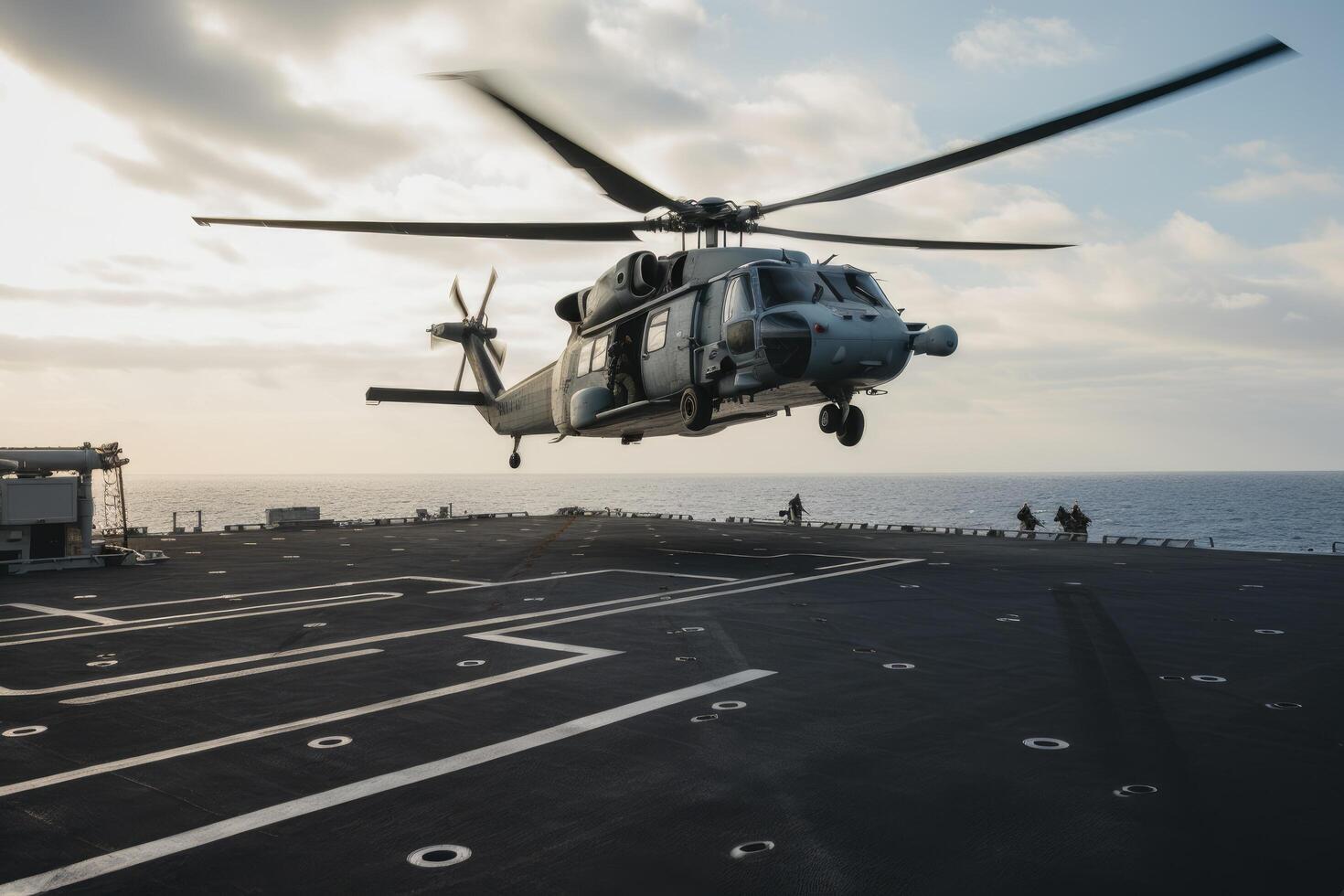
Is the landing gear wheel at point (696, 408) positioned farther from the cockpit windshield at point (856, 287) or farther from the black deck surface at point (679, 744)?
the black deck surface at point (679, 744)

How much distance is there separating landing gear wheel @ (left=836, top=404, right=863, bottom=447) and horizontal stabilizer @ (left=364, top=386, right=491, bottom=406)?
15182 mm

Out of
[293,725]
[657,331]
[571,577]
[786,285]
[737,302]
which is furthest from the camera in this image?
[657,331]

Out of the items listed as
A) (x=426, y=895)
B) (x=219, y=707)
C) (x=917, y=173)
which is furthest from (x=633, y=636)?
(x=917, y=173)

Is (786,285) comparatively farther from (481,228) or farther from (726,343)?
(481,228)

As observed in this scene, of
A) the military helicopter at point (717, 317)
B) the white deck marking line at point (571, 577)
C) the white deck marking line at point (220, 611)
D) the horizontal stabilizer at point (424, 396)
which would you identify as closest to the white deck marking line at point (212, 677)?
the white deck marking line at point (220, 611)

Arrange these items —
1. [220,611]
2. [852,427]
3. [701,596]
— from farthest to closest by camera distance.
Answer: [852,427] < [701,596] < [220,611]

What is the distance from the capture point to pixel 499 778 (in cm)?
587

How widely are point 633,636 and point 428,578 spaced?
26.1ft

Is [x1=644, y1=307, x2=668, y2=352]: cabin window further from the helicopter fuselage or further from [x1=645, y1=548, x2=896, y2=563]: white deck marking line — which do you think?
[x1=645, y1=548, x2=896, y2=563]: white deck marking line

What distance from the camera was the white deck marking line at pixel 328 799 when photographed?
4.43 m

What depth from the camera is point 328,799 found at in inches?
217

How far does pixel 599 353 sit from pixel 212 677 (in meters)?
13.8

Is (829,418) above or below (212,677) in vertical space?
above

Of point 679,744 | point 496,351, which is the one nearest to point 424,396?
point 496,351
